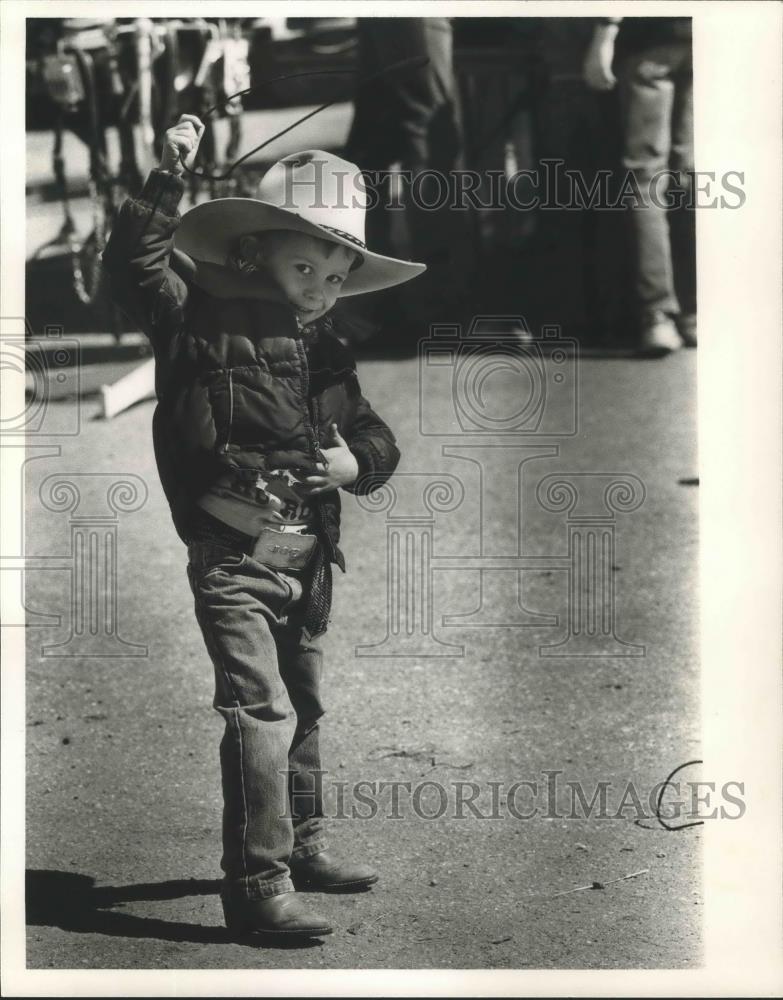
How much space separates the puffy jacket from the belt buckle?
4.8 inches

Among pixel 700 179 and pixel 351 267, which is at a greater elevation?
pixel 700 179

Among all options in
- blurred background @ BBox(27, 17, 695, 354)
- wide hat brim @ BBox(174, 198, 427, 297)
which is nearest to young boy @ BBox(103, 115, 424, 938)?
wide hat brim @ BBox(174, 198, 427, 297)

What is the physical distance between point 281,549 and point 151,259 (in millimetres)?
549

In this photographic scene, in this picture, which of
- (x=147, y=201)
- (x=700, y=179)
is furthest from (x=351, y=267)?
(x=700, y=179)

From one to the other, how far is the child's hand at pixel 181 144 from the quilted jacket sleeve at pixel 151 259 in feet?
0.10

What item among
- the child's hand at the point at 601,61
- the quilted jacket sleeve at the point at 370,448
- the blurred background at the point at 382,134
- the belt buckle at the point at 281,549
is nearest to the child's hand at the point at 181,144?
the blurred background at the point at 382,134

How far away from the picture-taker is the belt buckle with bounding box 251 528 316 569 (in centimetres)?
257

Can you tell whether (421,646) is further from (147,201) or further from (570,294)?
(147,201)

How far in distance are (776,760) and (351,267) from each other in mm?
1253

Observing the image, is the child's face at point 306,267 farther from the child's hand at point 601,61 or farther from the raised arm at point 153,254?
the child's hand at point 601,61

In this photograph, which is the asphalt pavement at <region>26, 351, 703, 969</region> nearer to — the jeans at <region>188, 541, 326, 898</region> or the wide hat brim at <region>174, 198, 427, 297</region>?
the jeans at <region>188, 541, 326, 898</region>

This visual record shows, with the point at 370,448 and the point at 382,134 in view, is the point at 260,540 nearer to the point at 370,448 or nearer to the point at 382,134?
the point at 370,448

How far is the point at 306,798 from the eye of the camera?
2.69 meters

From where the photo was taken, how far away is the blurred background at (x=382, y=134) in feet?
9.32
